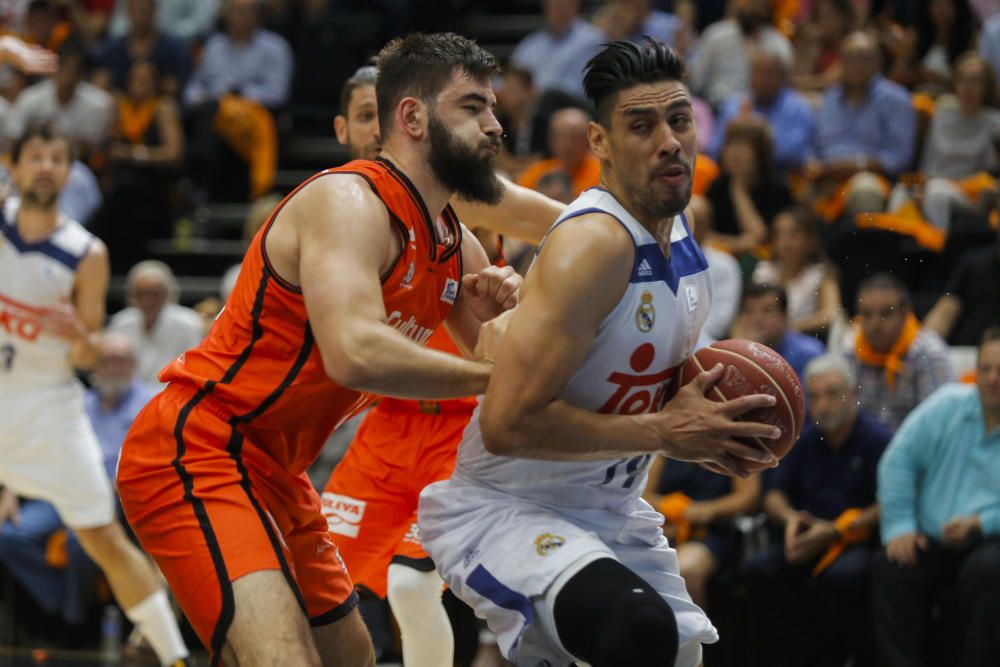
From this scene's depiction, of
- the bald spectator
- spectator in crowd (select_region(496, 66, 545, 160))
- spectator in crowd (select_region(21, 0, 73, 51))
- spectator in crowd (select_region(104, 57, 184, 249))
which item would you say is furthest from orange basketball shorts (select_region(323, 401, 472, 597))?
spectator in crowd (select_region(21, 0, 73, 51))

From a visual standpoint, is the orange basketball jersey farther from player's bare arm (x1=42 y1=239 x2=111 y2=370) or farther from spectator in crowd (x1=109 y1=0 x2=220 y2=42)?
spectator in crowd (x1=109 y1=0 x2=220 y2=42)

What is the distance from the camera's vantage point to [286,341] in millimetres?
3820

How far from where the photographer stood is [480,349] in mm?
3812

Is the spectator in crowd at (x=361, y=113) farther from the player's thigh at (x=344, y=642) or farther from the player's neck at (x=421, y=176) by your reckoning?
the player's thigh at (x=344, y=642)

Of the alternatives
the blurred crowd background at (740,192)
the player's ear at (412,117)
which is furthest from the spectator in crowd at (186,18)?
the player's ear at (412,117)

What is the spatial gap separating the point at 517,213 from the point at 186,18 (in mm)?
8655

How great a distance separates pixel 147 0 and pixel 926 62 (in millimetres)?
6264

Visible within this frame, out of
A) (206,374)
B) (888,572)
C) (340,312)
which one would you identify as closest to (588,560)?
(340,312)

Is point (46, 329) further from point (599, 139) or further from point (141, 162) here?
point (141, 162)

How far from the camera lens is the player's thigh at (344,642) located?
4125mm

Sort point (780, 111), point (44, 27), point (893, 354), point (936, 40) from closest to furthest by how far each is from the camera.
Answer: point (893, 354) → point (780, 111) → point (936, 40) → point (44, 27)

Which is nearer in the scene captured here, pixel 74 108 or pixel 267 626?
pixel 267 626

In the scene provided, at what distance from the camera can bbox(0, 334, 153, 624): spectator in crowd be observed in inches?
315

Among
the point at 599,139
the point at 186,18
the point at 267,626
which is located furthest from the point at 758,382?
the point at 186,18
